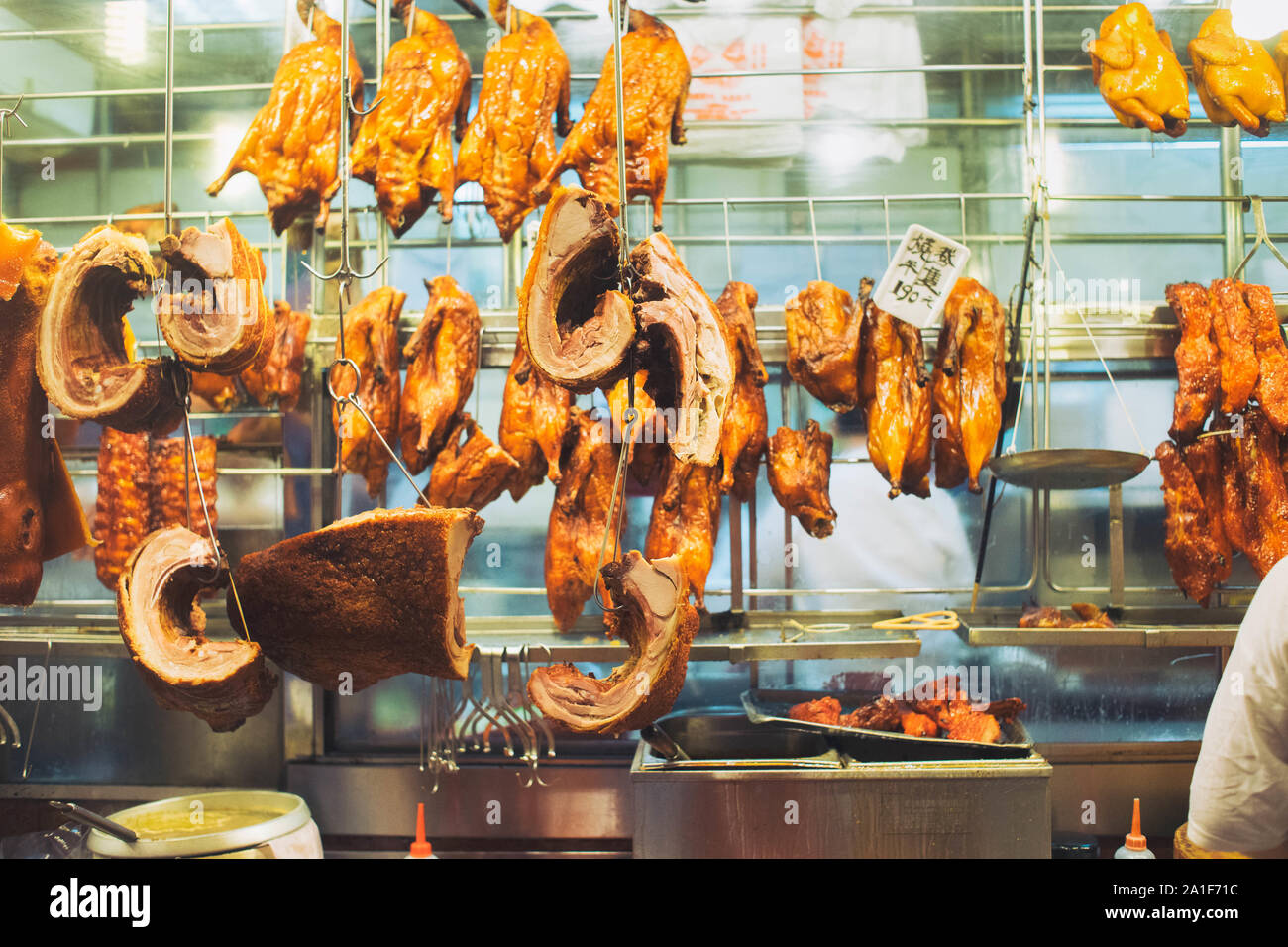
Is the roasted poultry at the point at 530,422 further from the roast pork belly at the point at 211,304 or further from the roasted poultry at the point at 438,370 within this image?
the roast pork belly at the point at 211,304

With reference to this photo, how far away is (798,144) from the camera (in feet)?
16.2

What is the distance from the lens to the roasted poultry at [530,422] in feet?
12.4

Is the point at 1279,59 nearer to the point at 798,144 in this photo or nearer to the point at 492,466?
the point at 798,144

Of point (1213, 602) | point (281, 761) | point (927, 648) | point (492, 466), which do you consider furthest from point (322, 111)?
point (1213, 602)

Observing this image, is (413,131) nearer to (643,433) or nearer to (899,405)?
(643,433)

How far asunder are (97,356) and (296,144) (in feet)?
5.74

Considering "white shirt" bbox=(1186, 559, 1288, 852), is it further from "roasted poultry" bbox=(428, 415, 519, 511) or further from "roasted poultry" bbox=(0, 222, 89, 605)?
"roasted poultry" bbox=(0, 222, 89, 605)

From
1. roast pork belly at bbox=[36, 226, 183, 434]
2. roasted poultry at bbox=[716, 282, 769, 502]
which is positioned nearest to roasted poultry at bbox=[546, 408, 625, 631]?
roasted poultry at bbox=[716, 282, 769, 502]

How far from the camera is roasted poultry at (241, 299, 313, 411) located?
13.4ft

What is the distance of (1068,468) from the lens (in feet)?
11.9

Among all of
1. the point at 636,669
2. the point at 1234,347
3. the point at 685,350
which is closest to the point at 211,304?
the point at 685,350

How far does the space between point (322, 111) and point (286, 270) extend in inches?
39.1

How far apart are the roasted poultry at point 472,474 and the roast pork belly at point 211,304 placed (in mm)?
1488

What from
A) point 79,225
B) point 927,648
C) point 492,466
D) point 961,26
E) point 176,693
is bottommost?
point 927,648
